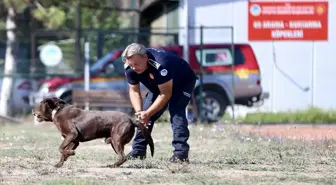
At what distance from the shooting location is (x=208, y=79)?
817 inches

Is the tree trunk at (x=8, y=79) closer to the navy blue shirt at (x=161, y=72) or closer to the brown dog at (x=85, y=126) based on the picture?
the brown dog at (x=85, y=126)

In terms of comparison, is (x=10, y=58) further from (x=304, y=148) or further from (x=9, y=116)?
(x=304, y=148)

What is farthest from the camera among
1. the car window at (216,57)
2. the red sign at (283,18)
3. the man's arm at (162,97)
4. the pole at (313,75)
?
the pole at (313,75)

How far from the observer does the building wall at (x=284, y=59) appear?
2144 centimetres

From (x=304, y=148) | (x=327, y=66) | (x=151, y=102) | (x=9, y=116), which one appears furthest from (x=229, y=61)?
(x=151, y=102)

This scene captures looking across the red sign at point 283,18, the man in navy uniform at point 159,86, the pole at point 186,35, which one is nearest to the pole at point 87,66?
the pole at point 186,35

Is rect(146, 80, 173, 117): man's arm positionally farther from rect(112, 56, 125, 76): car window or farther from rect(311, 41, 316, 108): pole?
rect(311, 41, 316, 108): pole

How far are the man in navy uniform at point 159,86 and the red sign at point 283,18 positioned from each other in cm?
1123

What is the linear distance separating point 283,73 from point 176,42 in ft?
9.44

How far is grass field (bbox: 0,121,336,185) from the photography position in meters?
8.73

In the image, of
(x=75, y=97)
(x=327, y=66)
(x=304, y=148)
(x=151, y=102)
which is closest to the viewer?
(x=151, y=102)

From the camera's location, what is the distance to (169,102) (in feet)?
33.2

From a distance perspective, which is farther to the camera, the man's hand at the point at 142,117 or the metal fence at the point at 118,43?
the metal fence at the point at 118,43

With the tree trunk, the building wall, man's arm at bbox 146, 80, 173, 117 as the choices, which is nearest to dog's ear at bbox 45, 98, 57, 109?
man's arm at bbox 146, 80, 173, 117
